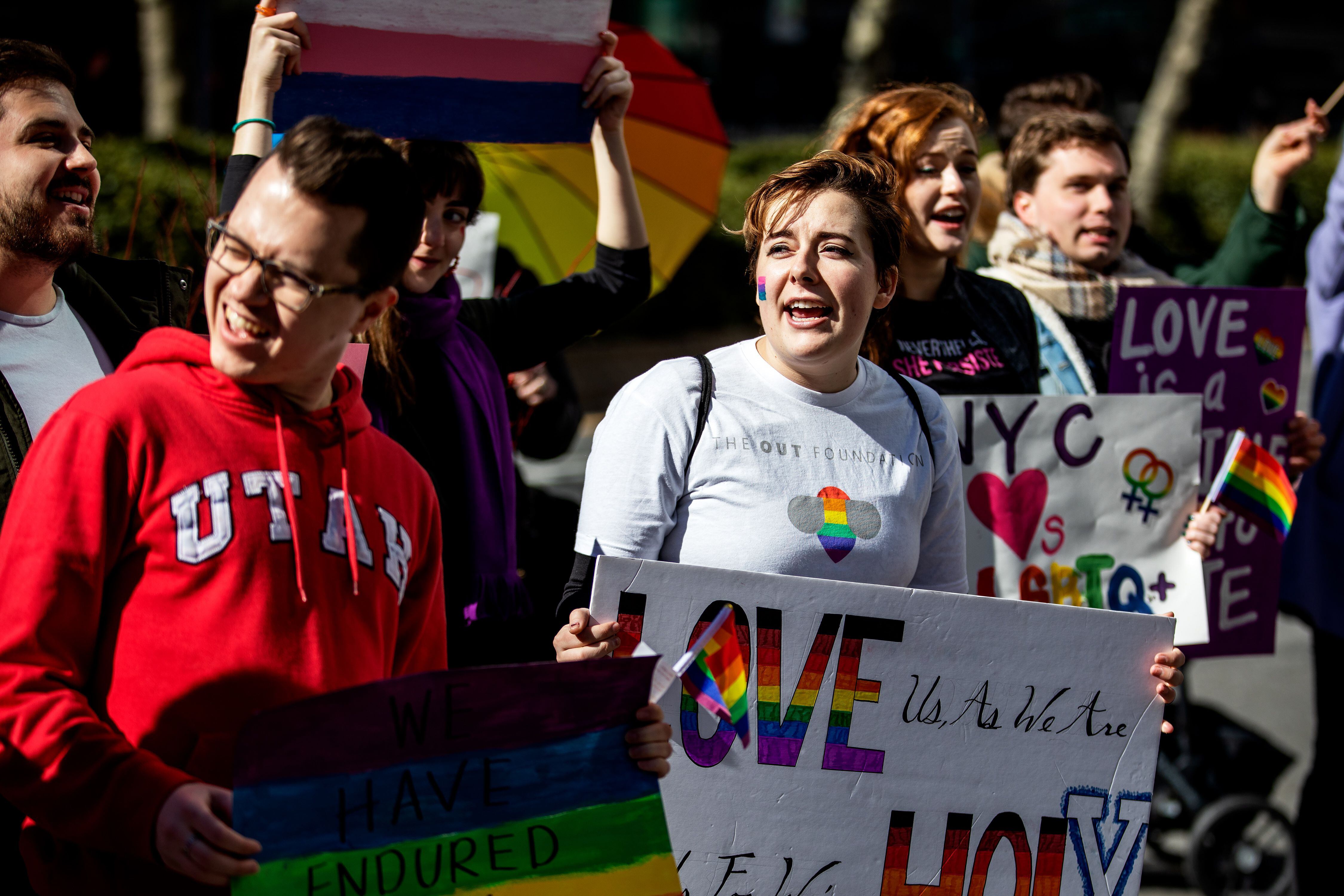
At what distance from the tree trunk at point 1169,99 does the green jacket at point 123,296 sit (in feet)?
35.3

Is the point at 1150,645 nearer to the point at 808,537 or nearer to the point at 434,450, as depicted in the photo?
the point at 808,537

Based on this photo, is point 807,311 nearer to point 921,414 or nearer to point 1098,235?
point 921,414

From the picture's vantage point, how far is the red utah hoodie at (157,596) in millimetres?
1388

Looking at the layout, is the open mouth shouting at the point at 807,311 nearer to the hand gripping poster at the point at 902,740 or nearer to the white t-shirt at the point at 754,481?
the white t-shirt at the point at 754,481

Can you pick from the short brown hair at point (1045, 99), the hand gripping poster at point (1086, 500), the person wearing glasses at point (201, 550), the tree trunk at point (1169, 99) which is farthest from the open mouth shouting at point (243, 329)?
the tree trunk at point (1169, 99)

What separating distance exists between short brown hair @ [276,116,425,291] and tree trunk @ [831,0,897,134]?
410 inches

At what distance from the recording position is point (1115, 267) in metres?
3.35

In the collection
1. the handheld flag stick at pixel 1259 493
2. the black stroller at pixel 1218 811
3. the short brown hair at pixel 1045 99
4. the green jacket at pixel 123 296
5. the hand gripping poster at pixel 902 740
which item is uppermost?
the short brown hair at pixel 1045 99

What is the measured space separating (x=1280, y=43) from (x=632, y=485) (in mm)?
22733

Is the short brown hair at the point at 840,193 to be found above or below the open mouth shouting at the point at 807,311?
above

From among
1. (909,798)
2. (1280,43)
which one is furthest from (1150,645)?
(1280,43)

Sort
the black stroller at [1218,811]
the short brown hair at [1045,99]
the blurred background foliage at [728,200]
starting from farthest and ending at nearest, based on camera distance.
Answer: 1. the blurred background foliage at [728,200]
2. the short brown hair at [1045,99]
3. the black stroller at [1218,811]

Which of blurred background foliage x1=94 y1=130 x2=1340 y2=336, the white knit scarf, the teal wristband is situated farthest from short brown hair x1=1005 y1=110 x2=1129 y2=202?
blurred background foliage x1=94 y1=130 x2=1340 y2=336

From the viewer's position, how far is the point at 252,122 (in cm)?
203
